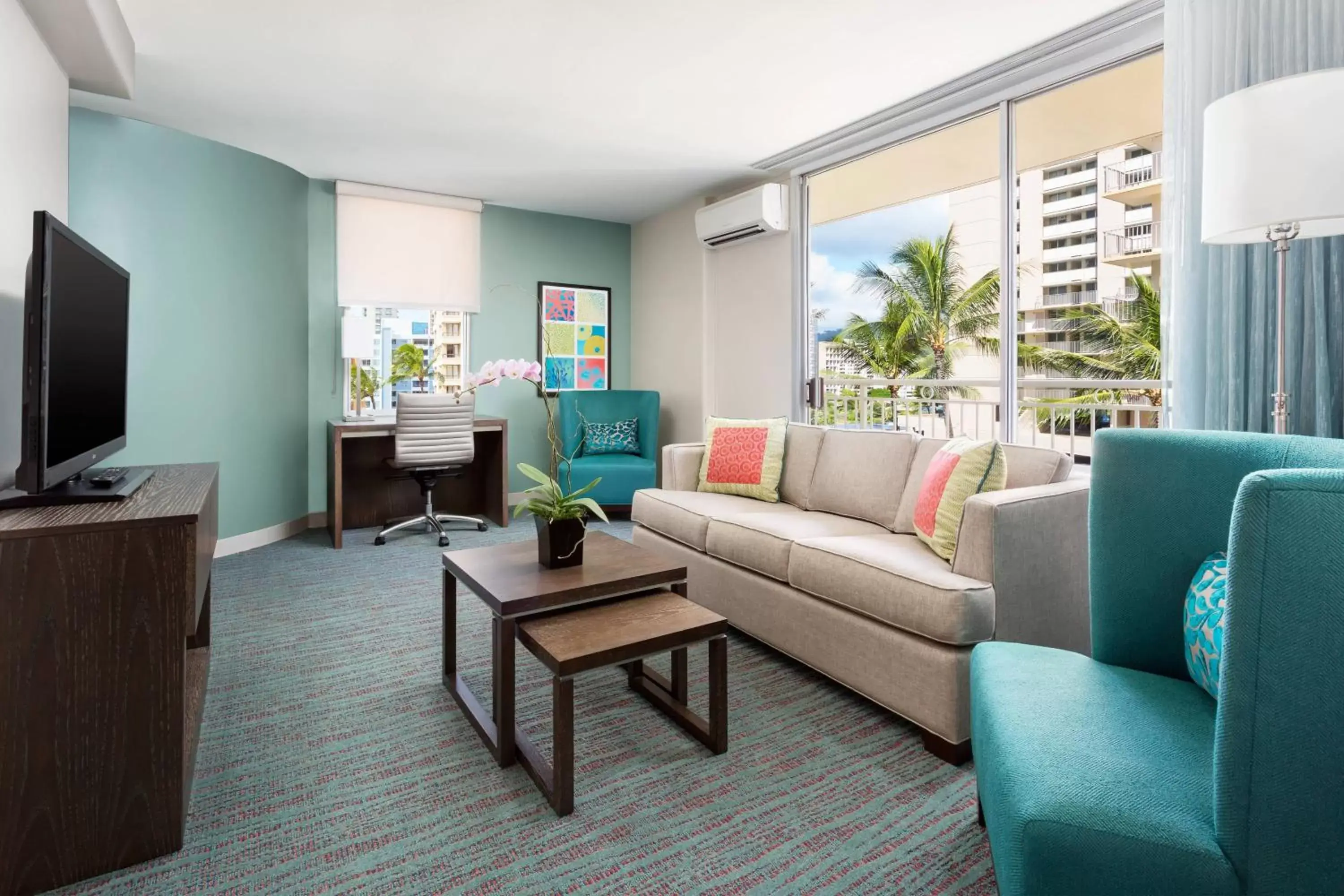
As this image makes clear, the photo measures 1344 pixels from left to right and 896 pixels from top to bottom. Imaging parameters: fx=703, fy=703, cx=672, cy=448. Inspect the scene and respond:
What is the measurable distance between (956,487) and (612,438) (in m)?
3.49

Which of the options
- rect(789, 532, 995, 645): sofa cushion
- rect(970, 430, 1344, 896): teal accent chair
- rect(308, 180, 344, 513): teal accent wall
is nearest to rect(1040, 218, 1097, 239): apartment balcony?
rect(789, 532, 995, 645): sofa cushion

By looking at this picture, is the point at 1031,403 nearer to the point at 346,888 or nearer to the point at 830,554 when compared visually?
the point at 830,554

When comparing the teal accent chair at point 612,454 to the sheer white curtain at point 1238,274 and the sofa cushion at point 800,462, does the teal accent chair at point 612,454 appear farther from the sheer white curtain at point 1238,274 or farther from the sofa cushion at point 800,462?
the sheer white curtain at point 1238,274

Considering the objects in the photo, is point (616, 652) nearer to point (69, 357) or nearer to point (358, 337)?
point (69, 357)

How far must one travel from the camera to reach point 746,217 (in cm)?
471

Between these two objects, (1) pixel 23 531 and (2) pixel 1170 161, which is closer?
(1) pixel 23 531

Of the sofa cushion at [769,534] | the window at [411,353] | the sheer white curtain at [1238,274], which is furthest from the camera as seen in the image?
the window at [411,353]

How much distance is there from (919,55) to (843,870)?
10.4 ft

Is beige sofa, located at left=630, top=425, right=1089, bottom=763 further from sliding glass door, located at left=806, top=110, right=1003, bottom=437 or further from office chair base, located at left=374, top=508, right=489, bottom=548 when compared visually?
office chair base, located at left=374, top=508, right=489, bottom=548

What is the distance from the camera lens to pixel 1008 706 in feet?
4.35

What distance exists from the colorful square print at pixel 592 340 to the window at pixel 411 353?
978mm

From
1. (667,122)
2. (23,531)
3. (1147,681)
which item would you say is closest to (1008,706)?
(1147,681)

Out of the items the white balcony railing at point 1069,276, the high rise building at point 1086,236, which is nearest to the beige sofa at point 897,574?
the high rise building at point 1086,236

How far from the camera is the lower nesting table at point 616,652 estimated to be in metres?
1.70
